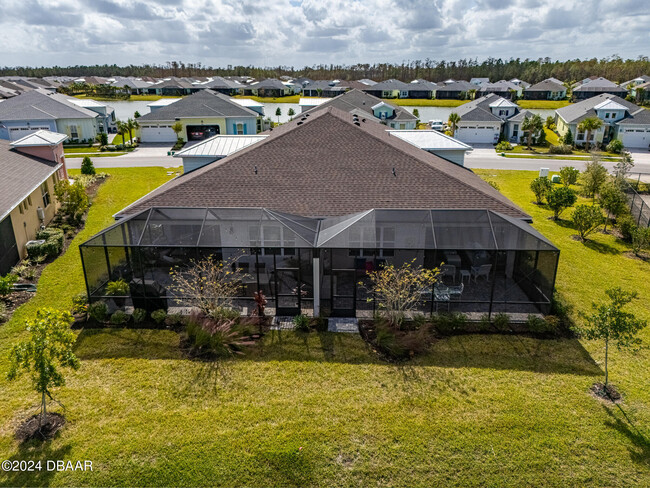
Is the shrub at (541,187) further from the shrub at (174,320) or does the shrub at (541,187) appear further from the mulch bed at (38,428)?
the mulch bed at (38,428)

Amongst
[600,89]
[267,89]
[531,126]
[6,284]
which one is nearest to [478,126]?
[531,126]

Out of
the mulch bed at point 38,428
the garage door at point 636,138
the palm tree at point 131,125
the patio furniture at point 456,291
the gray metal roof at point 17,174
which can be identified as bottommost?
the mulch bed at point 38,428

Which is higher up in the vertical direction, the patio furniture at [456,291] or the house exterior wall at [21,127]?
the house exterior wall at [21,127]

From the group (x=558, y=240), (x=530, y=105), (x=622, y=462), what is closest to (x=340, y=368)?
(x=622, y=462)

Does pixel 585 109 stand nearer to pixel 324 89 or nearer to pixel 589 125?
pixel 589 125

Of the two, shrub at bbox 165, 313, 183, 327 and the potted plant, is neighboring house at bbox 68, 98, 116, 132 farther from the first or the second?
shrub at bbox 165, 313, 183, 327

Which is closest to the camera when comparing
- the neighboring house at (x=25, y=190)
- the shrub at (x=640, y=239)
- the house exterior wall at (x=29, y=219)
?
the neighboring house at (x=25, y=190)

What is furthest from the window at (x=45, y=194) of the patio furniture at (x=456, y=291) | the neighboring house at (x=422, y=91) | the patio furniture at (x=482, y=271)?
the neighboring house at (x=422, y=91)

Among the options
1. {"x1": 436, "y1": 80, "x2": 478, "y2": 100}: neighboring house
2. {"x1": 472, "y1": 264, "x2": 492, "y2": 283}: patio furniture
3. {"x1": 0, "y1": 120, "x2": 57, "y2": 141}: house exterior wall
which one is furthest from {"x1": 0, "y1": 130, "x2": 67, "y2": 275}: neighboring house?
{"x1": 436, "y1": 80, "x2": 478, "y2": 100}: neighboring house
